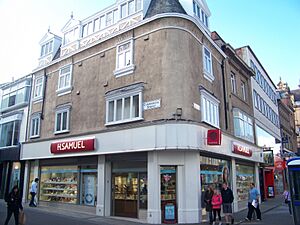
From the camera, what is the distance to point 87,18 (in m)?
18.4

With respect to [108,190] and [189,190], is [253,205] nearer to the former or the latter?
[189,190]

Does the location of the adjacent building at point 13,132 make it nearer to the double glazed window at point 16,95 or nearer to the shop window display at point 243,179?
the double glazed window at point 16,95

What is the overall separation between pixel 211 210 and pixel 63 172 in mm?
9626

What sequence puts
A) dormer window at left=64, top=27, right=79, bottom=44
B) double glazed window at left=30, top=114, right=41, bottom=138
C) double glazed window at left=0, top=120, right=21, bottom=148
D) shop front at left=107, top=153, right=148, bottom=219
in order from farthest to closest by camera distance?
double glazed window at left=0, top=120, right=21, bottom=148 → double glazed window at left=30, top=114, right=41, bottom=138 → dormer window at left=64, top=27, right=79, bottom=44 → shop front at left=107, top=153, right=148, bottom=219

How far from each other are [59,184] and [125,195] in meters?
5.79

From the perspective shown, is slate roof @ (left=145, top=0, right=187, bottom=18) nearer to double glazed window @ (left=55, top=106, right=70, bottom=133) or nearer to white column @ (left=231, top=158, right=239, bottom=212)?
double glazed window @ (left=55, top=106, right=70, bottom=133)

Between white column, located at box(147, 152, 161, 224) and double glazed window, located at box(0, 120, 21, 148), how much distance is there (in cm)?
1332

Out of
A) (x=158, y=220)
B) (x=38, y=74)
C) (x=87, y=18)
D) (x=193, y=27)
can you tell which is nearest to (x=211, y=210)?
(x=158, y=220)

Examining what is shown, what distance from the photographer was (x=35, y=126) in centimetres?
2031

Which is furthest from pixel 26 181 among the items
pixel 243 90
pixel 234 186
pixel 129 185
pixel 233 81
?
pixel 243 90

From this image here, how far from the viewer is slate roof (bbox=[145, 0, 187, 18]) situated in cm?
1467

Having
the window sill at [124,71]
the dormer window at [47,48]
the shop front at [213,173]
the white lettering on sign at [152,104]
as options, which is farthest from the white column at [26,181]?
the shop front at [213,173]

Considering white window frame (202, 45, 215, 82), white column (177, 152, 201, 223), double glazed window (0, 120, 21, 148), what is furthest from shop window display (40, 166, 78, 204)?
white window frame (202, 45, 215, 82)

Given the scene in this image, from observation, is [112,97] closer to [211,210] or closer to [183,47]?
[183,47]
